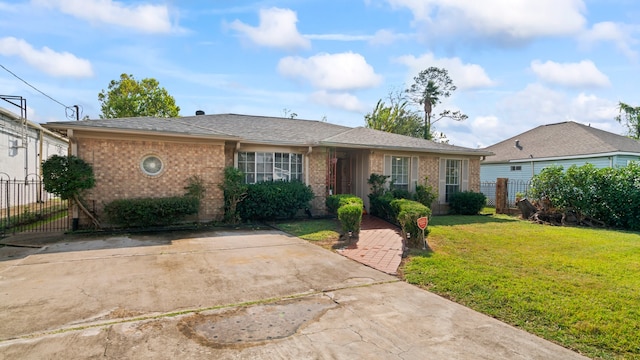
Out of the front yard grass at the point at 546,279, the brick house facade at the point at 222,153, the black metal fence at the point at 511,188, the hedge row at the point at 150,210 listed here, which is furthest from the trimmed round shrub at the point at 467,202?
the hedge row at the point at 150,210

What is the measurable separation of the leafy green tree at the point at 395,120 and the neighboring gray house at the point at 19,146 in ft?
77.1

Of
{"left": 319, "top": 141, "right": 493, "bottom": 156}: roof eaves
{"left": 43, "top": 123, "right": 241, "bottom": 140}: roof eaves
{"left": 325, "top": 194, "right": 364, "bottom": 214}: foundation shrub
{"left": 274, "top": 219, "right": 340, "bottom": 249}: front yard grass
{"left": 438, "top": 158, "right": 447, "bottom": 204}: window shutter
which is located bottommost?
{"left": 274, "top": 219, "right": 340, "bottom": 249}: front yard grass

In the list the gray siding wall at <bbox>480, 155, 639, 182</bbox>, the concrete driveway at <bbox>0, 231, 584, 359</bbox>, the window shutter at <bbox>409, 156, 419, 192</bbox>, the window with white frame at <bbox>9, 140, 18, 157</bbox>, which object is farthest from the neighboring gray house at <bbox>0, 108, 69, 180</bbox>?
the gray siding wall at <bbox>480, 155, 639, 182</bbox>

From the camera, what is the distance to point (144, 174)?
992 centimetres

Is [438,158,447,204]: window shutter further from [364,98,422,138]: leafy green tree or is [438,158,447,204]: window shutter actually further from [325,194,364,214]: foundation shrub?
[364,98,422,138]: leafy green tree

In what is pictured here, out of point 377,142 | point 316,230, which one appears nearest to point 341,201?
point 316,230

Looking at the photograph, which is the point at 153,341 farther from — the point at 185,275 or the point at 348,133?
the point at 348,133

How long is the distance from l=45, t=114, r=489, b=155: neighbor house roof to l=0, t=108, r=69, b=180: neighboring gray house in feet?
14.1

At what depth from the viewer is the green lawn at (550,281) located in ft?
11.9

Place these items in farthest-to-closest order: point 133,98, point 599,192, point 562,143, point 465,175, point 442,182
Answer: point 133,98
point 562,143
point 465,175
point 442,182
point 599,192

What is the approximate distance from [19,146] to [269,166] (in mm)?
10829

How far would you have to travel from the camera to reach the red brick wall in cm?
946

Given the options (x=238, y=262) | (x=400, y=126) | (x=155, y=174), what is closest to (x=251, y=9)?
(x=155, y=174)

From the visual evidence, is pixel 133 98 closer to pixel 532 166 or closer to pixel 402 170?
pixel 402 170
